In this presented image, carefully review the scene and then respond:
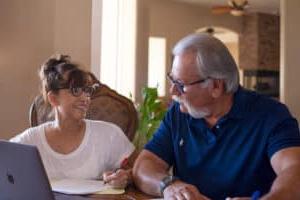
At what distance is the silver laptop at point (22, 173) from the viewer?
122cm

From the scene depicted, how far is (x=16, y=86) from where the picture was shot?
10.2 feet

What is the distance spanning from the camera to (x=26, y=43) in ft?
10.4

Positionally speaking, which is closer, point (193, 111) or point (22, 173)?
point (22, 173)

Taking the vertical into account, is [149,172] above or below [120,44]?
below

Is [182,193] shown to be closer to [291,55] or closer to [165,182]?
[165,182]

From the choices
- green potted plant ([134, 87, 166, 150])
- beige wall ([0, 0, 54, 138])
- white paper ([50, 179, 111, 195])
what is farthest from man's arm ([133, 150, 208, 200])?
beige wall ([0, 0, 54, 138])

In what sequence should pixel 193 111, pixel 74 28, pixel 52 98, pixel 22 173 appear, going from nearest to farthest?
pixel 22 173, pixel 193 111, pixel 52 98, pixel 74 28

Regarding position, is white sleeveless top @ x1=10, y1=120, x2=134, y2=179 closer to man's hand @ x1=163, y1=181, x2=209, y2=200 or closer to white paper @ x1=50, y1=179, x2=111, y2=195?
white paper @ x1=50, y1=179, x2=111, y2=195

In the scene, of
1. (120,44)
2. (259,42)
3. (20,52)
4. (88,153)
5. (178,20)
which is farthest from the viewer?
(259,42)

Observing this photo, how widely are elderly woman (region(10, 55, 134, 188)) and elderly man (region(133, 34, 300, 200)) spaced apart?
1.04 ft

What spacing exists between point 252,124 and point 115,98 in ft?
2.83

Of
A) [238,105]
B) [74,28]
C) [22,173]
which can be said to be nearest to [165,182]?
[238,105]

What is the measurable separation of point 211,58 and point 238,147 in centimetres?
32

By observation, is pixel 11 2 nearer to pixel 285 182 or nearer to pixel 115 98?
pixel 115 98
